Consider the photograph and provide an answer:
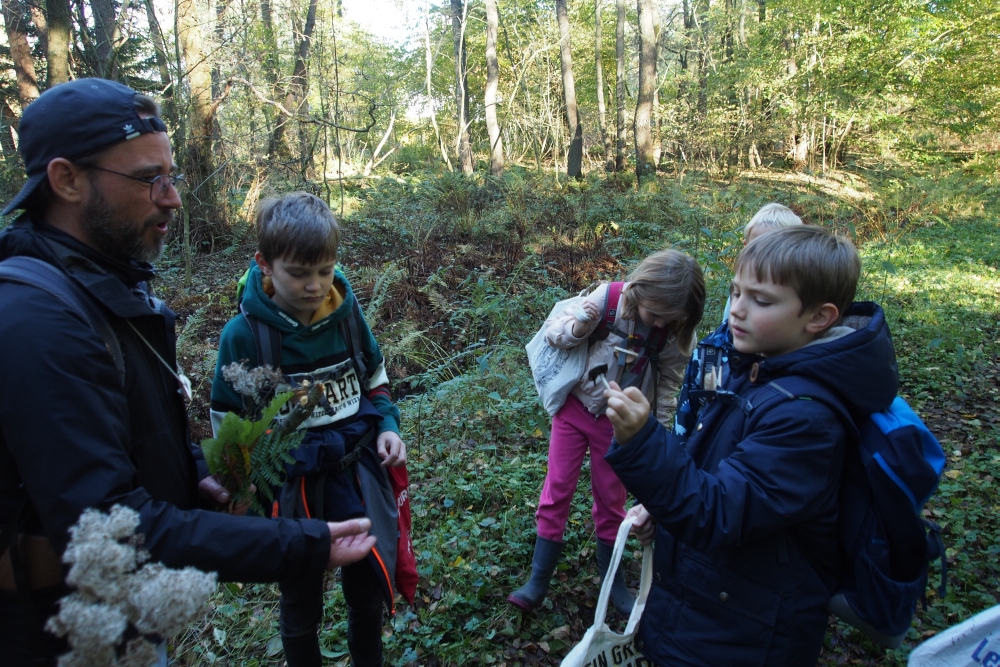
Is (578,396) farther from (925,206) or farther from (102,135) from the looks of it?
(925,206)

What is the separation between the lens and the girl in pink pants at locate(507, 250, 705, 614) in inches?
111

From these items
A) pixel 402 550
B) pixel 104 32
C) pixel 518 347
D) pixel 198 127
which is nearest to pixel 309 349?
pixel 402 550

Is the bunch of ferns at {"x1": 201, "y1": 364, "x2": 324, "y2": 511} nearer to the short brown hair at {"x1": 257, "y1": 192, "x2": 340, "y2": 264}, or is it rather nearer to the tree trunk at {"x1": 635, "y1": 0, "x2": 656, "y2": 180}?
the short brown hair at {"x1": 257, "y1": 192, "x2": 340, "y2": 264}

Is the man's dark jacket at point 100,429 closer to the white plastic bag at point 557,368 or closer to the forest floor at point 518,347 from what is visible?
the white plastic bag at point 557,368

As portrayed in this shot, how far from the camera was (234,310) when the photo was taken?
8.06 meters

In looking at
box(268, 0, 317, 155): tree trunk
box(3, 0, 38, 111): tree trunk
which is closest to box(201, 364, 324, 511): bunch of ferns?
box(268, 0, 317, 155): tree trunk

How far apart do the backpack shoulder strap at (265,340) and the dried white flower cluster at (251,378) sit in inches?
8.0

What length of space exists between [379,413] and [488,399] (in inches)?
113

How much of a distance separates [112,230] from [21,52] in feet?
45.8

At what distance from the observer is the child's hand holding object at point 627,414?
1690mm

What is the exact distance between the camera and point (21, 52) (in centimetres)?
1157

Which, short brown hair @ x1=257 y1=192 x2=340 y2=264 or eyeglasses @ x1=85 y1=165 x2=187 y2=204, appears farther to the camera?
short brown hair @ x1=257 y1=192 x2=340 y2=264

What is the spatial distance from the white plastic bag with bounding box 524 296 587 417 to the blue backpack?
1.34m

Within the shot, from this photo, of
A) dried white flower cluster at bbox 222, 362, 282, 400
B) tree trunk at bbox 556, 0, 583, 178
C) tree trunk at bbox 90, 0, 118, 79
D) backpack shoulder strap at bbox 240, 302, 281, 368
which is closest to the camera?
dried white flower cluster at bbox 222, 362, 282, 400
